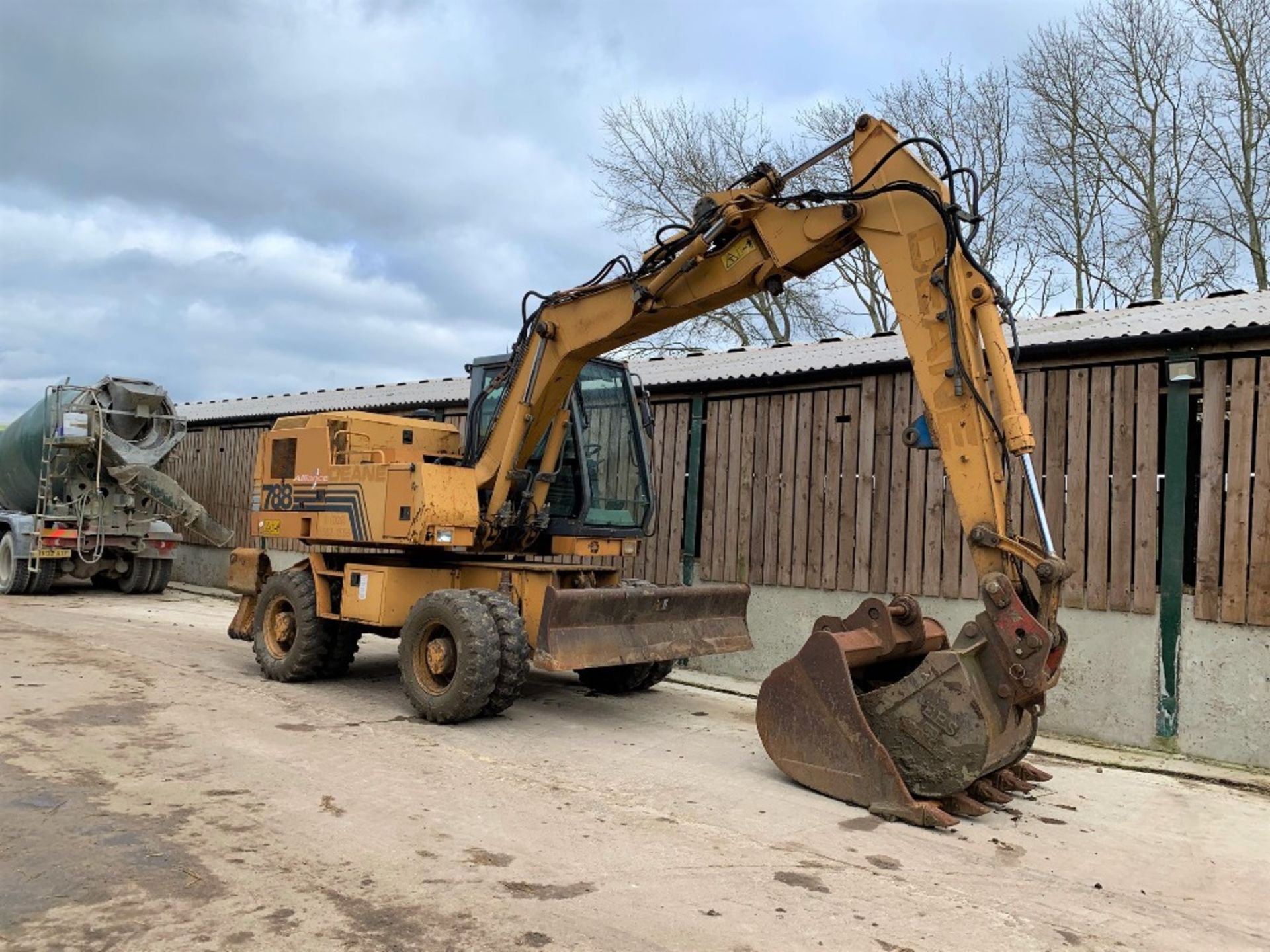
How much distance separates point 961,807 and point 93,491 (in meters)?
14.2

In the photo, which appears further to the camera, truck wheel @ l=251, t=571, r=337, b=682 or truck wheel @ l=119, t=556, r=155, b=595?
truck wheel @ l=119, t=556, r=155, b=595

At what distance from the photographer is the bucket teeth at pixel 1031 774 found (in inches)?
230

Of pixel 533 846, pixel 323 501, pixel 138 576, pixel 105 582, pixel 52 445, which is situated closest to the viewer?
pixel 533 846

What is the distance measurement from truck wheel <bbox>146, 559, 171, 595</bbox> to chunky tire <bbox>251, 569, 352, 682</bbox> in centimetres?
795

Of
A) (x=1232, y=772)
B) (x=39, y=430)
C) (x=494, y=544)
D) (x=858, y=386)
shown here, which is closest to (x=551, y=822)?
(x=494, y=544)

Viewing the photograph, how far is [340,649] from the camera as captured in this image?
Answer: 8.39 metres

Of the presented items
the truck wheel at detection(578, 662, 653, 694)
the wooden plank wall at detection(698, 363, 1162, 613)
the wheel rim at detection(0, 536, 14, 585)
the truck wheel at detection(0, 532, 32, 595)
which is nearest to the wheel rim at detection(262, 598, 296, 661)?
the truck wheel at detection(578, 662, 653, 694)

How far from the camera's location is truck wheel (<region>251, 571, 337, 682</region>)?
8.18m

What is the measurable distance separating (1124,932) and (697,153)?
21208mm

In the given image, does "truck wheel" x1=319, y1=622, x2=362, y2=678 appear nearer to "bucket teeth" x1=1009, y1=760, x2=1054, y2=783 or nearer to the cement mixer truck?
"bucket teeth" x1=1009, y1=760, x2=1054, y2=783

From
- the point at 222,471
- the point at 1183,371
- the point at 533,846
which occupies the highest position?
the point at 1183,371

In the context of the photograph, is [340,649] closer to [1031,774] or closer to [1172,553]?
[1031,774]

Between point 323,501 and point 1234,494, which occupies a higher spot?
point 1234,494

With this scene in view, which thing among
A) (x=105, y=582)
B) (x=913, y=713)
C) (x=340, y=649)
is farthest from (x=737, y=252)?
(x=105, y=582)
